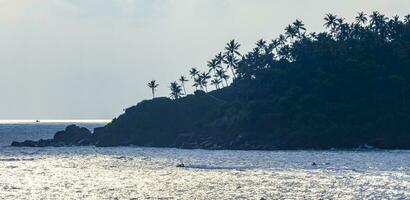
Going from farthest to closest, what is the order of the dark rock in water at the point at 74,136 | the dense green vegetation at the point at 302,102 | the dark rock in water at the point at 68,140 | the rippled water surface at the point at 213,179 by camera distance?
the dark rock in water at the point at 74,136
the dark rock in water at the point at 68,140
the dense green vegetation at the point at 302,102
the rippled water surface at the point at 213,179

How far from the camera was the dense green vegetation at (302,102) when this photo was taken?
12544 cm

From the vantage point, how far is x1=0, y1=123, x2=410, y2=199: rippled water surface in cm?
5072

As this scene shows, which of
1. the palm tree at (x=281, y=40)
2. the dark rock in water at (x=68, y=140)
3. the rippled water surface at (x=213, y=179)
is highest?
the palm tree at (x=281, y=40)

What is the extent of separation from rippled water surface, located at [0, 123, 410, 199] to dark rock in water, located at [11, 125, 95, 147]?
203 feet

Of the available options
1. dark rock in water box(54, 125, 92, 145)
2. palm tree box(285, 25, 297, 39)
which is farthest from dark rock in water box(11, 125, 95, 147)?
palm tree box(285, 25, 297, 39)

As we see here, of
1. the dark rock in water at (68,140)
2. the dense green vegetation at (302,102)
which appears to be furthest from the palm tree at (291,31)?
the dark rock in water at (68,140)

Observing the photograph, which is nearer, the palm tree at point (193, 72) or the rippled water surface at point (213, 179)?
the rippled water surface at point (213, 179)

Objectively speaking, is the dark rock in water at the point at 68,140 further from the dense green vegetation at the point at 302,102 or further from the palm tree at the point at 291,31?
the palm tree at the point at 291,31

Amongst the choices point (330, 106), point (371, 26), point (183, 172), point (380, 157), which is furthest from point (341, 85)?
point (183, 172)

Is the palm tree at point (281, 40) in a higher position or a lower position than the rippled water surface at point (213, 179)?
higher

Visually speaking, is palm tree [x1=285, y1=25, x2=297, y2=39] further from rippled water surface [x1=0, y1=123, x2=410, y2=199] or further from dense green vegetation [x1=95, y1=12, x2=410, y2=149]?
rippled water surface [x1=0, y1=123, x2=410, y2=199]

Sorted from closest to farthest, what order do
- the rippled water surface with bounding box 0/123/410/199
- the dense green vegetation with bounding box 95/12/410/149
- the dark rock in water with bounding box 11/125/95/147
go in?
the rippled water surface with bounding box 0/123/410/199
the dense green vegetation with bounding box 95/12/410/149
the dark rock in water with bounding box 11/125/95/147

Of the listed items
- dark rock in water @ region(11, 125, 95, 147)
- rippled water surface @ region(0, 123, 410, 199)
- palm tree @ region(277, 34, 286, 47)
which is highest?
palm tree @ region(277, 34, 286, 47)

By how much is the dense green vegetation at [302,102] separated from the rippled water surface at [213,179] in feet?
105
